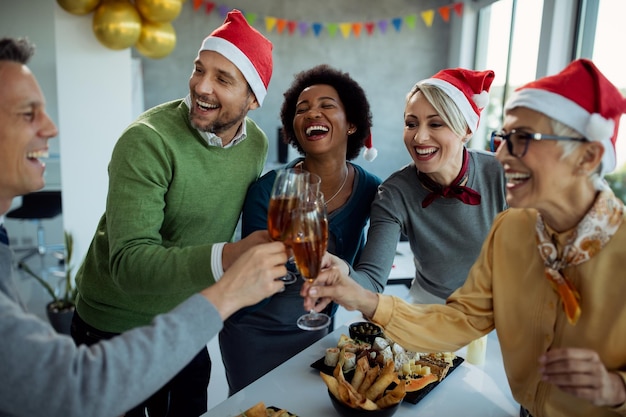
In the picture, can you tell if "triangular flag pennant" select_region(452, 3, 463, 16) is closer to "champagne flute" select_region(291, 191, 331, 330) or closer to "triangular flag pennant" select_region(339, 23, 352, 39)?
"triangular flag pennant" select_region(339, 23, 352, 39)

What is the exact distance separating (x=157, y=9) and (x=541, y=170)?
11.8 feet

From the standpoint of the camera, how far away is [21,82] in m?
1.18

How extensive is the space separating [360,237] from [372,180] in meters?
0.29

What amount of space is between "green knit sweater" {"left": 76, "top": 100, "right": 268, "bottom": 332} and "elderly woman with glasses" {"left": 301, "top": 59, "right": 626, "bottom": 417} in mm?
497

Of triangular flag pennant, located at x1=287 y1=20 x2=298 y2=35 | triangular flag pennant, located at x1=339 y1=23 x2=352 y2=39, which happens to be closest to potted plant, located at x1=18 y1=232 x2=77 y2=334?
triangular flag pennant, located at x1=287 y1=20 x2=298 y2=35

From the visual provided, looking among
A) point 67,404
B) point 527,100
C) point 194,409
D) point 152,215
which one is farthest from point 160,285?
point 527,100

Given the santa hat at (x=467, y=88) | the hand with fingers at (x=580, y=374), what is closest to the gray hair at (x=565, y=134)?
the hand with fingers at (x=580, y=374)

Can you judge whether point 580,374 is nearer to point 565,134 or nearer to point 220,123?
point 565,134

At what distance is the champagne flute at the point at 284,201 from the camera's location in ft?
4.37

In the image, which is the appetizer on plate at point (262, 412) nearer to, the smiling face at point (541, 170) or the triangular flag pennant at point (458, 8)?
the smiling face at point (541, 170)

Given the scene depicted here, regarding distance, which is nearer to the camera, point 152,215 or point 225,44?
point 152,215

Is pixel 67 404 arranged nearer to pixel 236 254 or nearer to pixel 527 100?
pixel 236 254

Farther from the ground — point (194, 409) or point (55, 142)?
point (55, 142)

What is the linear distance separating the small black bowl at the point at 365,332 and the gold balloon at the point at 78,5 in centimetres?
327
